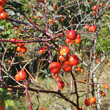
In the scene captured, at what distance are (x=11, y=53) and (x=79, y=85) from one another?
2.04m

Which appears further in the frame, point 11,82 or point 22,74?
point 11,82

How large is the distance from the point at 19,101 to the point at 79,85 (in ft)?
5.20

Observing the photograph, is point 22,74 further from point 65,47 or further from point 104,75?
point 104,75

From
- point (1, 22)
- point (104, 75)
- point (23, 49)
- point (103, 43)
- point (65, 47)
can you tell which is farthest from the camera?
point (103, 43)

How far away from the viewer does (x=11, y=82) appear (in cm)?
377

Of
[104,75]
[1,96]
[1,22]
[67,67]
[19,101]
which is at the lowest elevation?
[19,101]

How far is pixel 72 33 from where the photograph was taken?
2.47 ft

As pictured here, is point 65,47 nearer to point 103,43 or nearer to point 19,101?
point 19,101

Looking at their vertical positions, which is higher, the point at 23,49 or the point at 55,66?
the point at 23,49

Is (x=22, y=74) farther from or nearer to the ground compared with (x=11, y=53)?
nearer to the ground

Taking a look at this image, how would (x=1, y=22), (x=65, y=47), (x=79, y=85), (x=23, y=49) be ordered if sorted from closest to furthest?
(x=65, y=47) → (x=23, y=49) → (x=1, y=22) → (x=79, y=85)

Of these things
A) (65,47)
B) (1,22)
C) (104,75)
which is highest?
(1,22)

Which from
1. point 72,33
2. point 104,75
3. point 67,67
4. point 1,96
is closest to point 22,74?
point 1,96

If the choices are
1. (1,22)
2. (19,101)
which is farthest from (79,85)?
(1,22)
